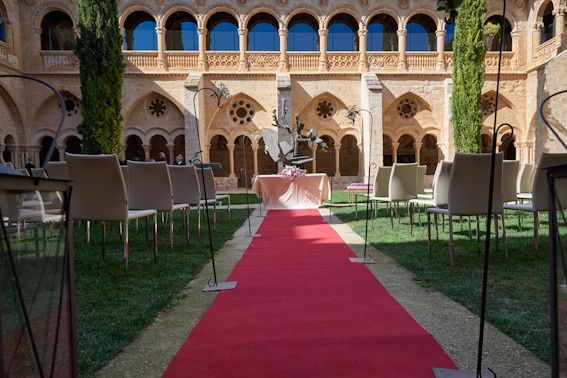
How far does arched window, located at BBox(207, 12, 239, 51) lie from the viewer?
55.5 ft

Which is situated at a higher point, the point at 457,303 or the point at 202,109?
the point at 202,109

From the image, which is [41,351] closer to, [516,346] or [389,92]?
[516,346]

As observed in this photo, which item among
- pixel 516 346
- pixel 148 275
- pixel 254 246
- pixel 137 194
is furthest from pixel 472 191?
pixel 137 194

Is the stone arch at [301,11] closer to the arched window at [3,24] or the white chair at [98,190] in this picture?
the arched window at [3,24]

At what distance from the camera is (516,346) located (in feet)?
5.73

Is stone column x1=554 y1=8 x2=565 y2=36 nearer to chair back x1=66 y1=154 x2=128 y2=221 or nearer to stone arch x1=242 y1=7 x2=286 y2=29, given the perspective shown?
stone arch x1=242 y1=7 x2=286 y2=29

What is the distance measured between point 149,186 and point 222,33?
47.5 ft

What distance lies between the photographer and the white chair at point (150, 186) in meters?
4.09

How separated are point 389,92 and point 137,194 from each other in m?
13.9

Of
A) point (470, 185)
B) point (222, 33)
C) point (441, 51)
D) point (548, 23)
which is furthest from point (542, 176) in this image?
point (548, 23)

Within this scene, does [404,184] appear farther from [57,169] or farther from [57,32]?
[57,32]

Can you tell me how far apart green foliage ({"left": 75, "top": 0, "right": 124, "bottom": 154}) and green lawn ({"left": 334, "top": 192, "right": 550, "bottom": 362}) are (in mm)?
9619

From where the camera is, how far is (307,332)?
75.6 inches

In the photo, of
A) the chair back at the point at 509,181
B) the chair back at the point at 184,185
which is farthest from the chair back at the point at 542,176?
the chair back at the point at 184,185
